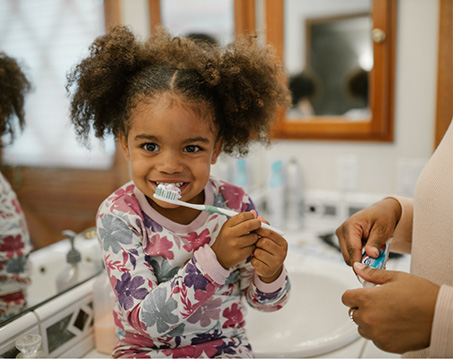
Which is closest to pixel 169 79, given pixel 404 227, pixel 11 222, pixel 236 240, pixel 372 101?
pixel 236 240

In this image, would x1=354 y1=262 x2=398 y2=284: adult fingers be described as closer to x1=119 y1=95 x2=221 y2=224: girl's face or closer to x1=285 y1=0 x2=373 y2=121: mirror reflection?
x1=119 y1=95 x2=221 y2=224: girl's face

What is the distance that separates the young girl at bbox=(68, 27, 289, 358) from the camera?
665 millimetres

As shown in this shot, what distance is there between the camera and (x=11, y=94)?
80 centimetres

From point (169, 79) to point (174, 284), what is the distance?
34cm

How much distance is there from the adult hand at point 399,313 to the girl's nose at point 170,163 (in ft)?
1.09

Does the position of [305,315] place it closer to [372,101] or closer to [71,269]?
[71,269]

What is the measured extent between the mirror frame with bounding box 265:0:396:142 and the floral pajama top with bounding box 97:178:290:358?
0.84 metres

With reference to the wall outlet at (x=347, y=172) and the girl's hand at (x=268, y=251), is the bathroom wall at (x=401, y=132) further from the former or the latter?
the girl's hand at (x=268, y=251)

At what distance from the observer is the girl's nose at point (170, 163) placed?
0.68 meters

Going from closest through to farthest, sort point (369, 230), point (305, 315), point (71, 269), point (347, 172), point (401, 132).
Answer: point (369, 230) → point (71, 269) → point (305, 315) → point (401, 132) → point (347, 172)

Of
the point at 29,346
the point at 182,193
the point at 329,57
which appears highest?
the point at 329,57

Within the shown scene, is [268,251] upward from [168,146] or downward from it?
downward

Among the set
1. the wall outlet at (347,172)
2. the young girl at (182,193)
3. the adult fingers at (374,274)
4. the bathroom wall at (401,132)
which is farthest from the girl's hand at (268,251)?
the wall outlet at (347,172)

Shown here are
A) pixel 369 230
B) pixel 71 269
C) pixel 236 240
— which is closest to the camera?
pixel 236 240
